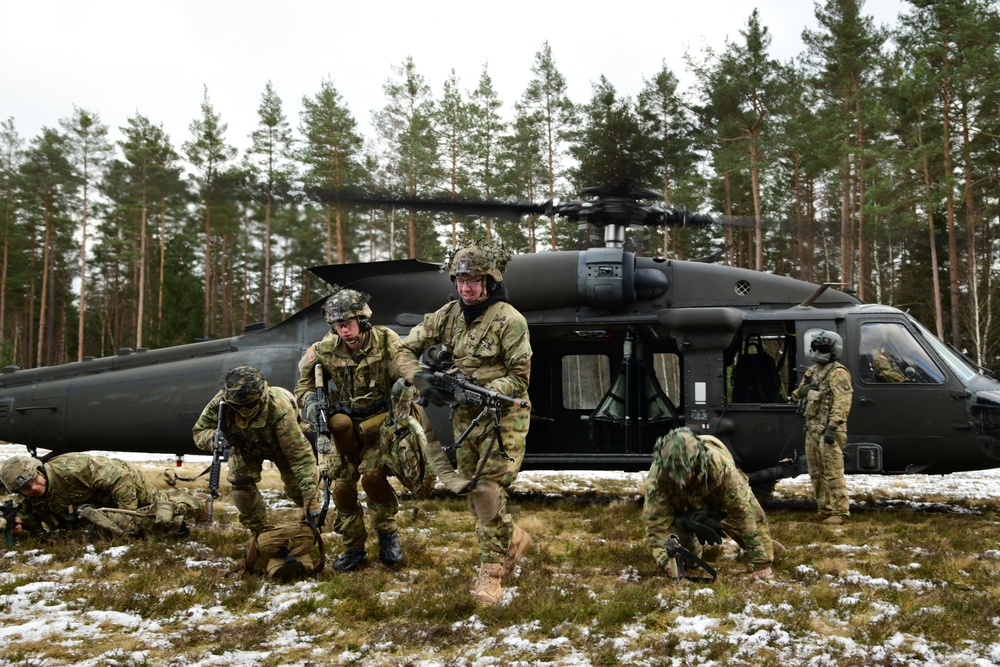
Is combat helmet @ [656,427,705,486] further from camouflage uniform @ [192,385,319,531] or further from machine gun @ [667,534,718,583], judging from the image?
camouflage uniform @ [192,385,319,531]

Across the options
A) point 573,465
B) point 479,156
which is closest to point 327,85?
point 479,156

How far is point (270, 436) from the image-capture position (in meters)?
5.22

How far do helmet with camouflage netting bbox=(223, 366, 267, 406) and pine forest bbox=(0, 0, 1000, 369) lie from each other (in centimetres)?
1022

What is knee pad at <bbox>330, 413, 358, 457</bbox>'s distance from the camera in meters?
4.84

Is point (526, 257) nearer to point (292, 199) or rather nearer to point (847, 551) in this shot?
point (292, 199)

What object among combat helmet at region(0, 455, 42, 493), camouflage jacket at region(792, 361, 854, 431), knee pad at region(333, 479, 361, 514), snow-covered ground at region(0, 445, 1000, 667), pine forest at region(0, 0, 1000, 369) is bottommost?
snow-covered ground at region(0, 445, 1000, 667)

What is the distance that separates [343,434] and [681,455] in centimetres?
214

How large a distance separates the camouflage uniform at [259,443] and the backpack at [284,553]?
8.9 inches

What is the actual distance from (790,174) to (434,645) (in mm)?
26511

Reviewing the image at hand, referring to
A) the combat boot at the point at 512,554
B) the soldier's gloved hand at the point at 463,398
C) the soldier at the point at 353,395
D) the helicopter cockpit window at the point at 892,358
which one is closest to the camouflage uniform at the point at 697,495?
the combat boot at the point at 512,554

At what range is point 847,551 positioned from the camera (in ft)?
18.3

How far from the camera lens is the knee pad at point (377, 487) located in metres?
5.02

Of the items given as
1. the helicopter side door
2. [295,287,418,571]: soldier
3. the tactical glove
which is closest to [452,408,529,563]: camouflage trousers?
[295,287,418,571]: soldier

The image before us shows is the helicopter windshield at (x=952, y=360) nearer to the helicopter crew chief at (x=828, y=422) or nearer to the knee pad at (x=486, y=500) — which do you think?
the helicopter crew chief at (x=828, y=422)
